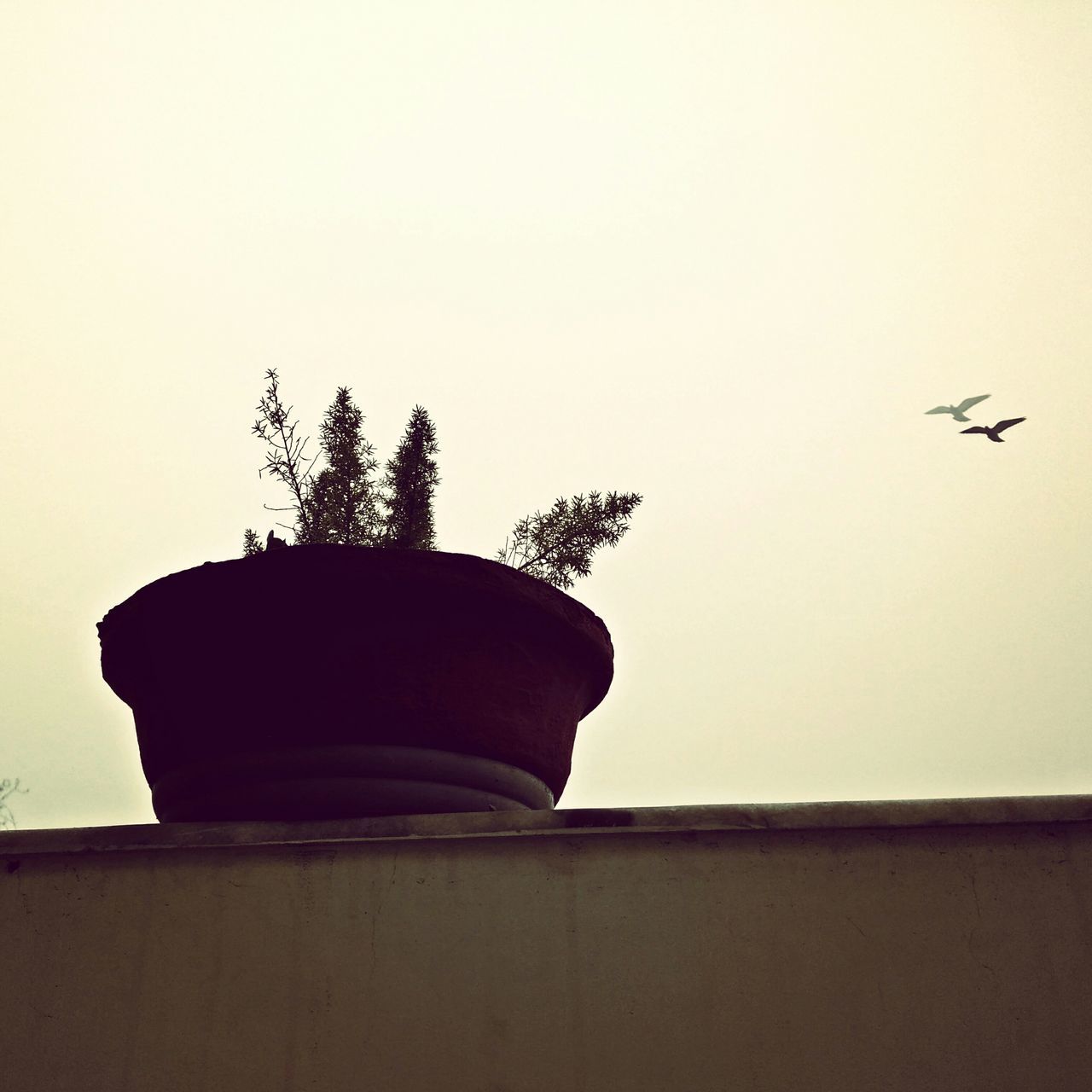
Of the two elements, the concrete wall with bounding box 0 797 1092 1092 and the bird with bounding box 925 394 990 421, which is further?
the bird with bounding box 925 394 990 421

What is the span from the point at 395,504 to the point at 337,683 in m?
0.33

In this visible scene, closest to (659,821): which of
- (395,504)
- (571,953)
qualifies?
(571,953)

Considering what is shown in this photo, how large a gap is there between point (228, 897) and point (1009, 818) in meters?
0.46

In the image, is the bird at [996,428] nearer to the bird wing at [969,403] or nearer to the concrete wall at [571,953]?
the bird wing at [969,403]

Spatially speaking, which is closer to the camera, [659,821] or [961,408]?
[659,821]

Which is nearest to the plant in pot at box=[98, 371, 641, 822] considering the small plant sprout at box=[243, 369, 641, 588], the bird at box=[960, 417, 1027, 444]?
the small plant sprout at box=[243, 369, 641, 588]

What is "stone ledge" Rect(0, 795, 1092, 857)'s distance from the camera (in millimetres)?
507

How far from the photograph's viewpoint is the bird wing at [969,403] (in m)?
1.49

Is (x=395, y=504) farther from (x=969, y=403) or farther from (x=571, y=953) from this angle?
(x=969, y=403)

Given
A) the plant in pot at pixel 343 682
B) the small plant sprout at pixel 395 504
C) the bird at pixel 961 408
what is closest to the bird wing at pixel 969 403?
the bird at pixel 961 408

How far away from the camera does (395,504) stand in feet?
2.95

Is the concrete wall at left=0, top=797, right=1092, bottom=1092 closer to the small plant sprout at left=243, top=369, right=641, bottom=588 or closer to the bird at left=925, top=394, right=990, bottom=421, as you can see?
the small plant sprout at left=243, top=369, right=641, bottom=588

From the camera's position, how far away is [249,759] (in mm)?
584

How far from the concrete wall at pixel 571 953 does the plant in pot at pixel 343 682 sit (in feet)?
0.20
